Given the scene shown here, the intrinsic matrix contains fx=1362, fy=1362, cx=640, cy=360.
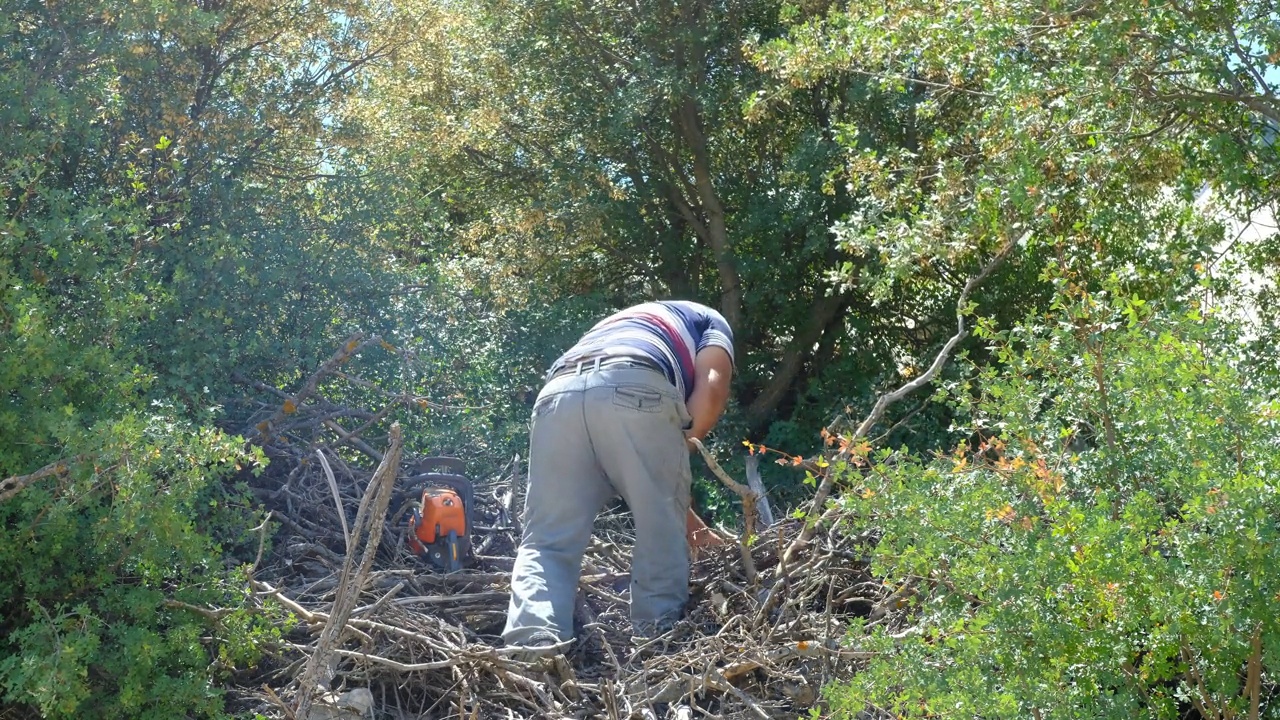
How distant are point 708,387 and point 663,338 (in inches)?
11.1

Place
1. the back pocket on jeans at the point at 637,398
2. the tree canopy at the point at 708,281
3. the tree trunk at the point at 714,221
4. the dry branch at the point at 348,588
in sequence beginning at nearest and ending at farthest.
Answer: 1. the tree canopy at the point at 708,281
2. the dry branch at the point at 348,588
3. the back pocket on jeans at the point at 637,398
4. the tree trunk at the point at 714,221

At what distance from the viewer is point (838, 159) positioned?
10.6m

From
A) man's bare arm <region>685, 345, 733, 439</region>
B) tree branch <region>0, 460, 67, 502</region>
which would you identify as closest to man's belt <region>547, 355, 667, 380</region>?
man's bare arm <region>685, 345, 733, 439</region>

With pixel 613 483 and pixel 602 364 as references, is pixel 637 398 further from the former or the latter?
pixel 613 483

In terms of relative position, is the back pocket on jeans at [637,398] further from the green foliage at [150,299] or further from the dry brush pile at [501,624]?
the green foliage at [150,299]

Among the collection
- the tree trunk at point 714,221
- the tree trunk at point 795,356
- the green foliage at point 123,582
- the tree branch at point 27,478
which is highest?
the tree branch at point 27,478

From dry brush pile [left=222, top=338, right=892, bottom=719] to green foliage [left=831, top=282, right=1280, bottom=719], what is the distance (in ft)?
1.12

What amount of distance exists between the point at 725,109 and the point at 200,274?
17.9 ft

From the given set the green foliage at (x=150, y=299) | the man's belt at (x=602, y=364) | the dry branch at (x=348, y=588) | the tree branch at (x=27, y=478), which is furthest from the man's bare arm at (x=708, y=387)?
the tree branch at (x=27, y=478)

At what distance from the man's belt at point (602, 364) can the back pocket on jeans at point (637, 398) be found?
0.35 feet

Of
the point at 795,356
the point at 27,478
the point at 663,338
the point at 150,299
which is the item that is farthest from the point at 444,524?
the point at 795,356

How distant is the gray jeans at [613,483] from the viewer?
5312 millimetres

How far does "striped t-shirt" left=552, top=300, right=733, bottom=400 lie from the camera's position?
18.1ft

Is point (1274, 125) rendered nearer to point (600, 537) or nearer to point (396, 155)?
point (600, 537)
